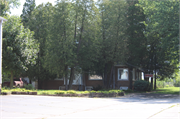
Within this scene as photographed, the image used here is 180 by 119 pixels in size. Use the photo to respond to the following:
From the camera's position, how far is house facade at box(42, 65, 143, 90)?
97.9 ft

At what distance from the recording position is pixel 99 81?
3097cm

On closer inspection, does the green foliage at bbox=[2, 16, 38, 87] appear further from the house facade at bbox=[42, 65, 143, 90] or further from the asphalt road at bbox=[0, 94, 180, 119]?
the asphalt road at bbox=[0, 94, 180, 119]

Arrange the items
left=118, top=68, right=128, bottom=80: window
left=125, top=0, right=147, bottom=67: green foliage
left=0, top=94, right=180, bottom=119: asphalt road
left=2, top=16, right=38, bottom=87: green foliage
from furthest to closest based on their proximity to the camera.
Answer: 1. left=118, top=68, right=128, bottom=80: window
2. left=125, top=0, right=147, bottom=67: green foliage
3. left=2, top=16, right=38, bottom=87: green foliage
4. left=0, top=94, right=180, bottom=119: asphalt road

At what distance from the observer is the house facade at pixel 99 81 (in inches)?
1174

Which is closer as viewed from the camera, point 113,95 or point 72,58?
point 113,95

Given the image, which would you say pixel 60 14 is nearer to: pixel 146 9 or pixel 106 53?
pixel 106 53

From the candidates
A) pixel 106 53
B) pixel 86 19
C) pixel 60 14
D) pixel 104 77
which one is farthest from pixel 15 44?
pixel 104 77

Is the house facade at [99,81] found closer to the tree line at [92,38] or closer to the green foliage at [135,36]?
the green foliage at [135,36]

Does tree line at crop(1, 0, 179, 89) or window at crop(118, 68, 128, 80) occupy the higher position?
tree line at crop(1, 0, 179, 89)

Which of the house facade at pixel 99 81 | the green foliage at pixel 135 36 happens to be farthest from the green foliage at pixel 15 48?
the green foliage at pixel 135 36

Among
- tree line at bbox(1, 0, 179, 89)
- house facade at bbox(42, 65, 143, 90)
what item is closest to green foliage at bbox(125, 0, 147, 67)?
tree line at bbox(1, 0, 179, 89)

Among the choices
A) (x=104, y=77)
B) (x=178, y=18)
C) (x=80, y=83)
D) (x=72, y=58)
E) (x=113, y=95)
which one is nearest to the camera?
(x=113, y=95)

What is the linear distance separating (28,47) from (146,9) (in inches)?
546

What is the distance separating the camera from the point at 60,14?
70.5ft
